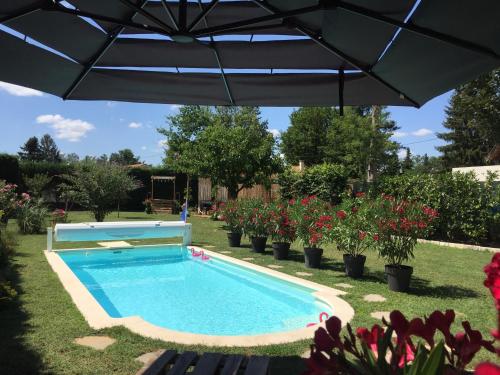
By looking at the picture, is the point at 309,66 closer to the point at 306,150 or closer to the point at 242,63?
the point at 242,63

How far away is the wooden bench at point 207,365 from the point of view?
220cm

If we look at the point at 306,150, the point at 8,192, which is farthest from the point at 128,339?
the point at 306,150

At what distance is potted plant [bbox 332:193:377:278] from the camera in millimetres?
6902

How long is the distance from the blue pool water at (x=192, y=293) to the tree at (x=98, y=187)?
532cm

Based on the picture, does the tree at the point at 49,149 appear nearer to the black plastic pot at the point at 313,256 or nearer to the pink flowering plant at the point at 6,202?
the pink flowering plant at the point at 6,202

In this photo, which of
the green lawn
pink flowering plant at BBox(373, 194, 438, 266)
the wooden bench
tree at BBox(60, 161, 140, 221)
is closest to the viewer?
the wooden bench

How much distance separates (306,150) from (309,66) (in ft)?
112

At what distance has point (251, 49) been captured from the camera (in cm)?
359

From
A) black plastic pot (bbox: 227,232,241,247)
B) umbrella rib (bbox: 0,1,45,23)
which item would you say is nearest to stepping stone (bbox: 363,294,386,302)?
umbrella rib (bbox: 0,1,45,23)

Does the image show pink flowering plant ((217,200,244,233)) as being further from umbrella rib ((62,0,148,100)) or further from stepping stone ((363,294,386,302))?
umbrella rib ((62,0,148,100))

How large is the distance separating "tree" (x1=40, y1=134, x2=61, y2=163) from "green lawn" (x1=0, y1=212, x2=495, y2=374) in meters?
78.5

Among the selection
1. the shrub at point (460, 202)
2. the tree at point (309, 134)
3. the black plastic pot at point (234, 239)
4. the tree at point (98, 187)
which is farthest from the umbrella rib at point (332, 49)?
the tree at point (309, 134)

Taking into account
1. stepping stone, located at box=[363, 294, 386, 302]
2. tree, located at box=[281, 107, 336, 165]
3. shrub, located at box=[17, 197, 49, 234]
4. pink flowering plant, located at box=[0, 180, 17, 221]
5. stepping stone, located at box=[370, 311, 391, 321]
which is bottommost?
stepping stone, located at box=[370, 311, 391, 321]

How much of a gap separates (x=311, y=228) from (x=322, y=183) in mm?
8816
